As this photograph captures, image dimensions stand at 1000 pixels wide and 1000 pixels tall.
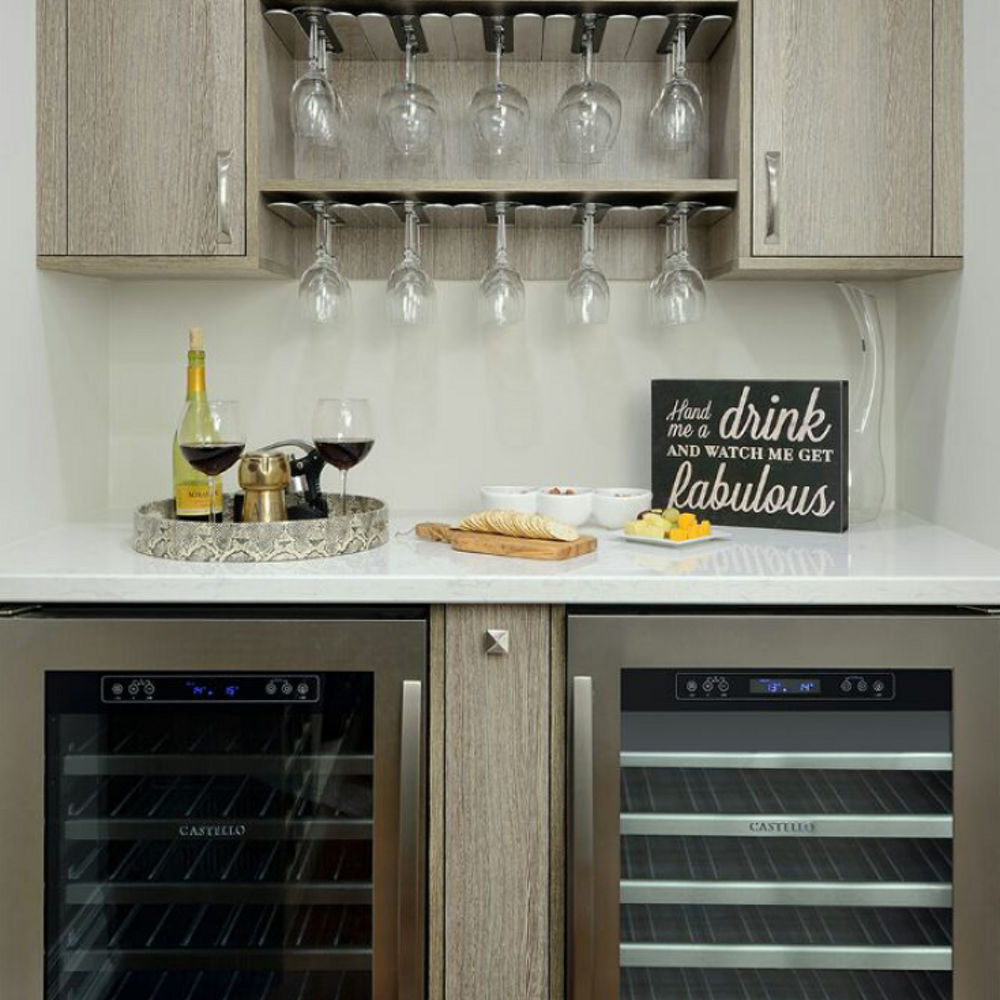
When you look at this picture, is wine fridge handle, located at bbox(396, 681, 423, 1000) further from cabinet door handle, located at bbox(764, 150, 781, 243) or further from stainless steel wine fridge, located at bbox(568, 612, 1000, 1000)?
cabinet door handle, located at bbox(764, 150, 781, 243)

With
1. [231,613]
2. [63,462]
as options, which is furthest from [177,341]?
[231,613]

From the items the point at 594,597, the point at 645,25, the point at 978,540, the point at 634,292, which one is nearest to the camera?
the point at 594,597

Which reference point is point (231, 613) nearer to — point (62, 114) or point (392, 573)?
point (392, 573)

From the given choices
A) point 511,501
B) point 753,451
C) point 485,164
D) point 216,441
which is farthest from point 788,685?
point 485,164

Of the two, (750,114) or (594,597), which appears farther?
(750,114)

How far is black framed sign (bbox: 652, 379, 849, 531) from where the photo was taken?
201cm

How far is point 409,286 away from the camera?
206cm

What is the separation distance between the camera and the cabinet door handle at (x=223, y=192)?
195cm

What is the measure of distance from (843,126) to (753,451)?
23.2 inches

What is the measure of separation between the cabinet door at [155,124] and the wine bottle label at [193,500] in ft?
1.37

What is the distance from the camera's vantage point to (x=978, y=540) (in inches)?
75.3

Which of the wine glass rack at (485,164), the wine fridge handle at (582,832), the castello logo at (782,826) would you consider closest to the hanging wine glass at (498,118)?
the wine glass rack at (485,164)

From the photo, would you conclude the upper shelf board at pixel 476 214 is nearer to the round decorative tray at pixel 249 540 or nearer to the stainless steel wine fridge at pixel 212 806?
the round decorative tray at pixel 249 540

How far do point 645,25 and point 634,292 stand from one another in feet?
1.72
